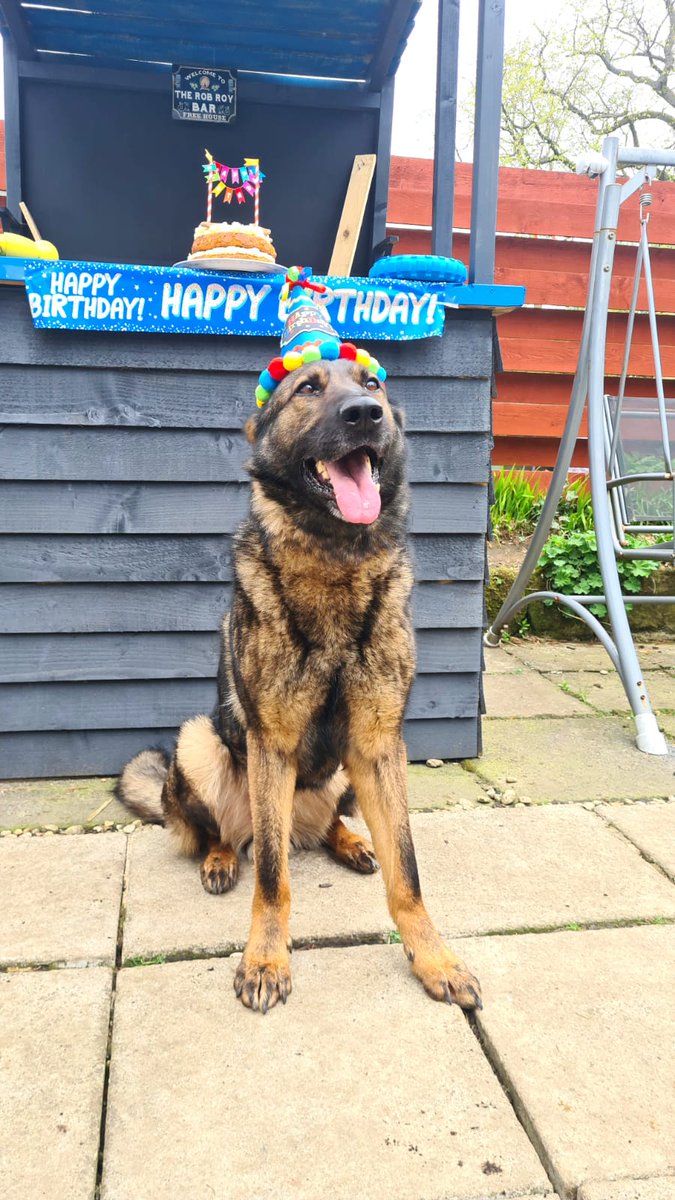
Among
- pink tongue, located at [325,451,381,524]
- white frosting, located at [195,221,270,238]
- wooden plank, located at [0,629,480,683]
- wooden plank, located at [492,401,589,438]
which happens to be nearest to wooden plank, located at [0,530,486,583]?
wooden plank, located at [0,629,480,683]

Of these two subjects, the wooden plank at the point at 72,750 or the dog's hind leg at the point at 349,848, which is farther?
the wooden plank at the point at 72,750

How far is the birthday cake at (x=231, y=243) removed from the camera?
3.25 meters

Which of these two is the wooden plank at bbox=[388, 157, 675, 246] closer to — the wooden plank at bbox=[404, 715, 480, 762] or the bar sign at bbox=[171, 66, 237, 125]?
the bar sign at bbox=[171, 66, 237, 125]

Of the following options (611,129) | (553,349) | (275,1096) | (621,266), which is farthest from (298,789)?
(611,129)

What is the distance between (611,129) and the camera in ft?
53.2

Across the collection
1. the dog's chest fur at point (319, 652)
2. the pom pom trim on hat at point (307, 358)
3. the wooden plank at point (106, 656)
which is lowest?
the wooden plank at point (106, 656)

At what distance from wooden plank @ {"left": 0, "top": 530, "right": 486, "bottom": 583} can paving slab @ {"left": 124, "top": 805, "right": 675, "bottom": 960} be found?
100 centimetres

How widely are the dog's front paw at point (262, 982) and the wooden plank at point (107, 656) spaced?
1.51 metres

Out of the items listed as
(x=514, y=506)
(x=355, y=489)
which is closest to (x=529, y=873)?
(x=355, y=489)

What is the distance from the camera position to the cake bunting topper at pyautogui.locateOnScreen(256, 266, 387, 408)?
7.19 ft

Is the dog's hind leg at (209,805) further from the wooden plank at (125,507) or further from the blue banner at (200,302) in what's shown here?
the blue banner at (200,302)

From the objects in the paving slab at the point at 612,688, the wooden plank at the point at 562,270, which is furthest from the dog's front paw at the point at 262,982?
the wooden plank at the point at 562,270

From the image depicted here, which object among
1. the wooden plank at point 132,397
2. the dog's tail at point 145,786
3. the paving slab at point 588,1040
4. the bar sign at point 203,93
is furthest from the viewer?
the bar sign at point 203,93

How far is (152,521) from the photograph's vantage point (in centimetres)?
315
